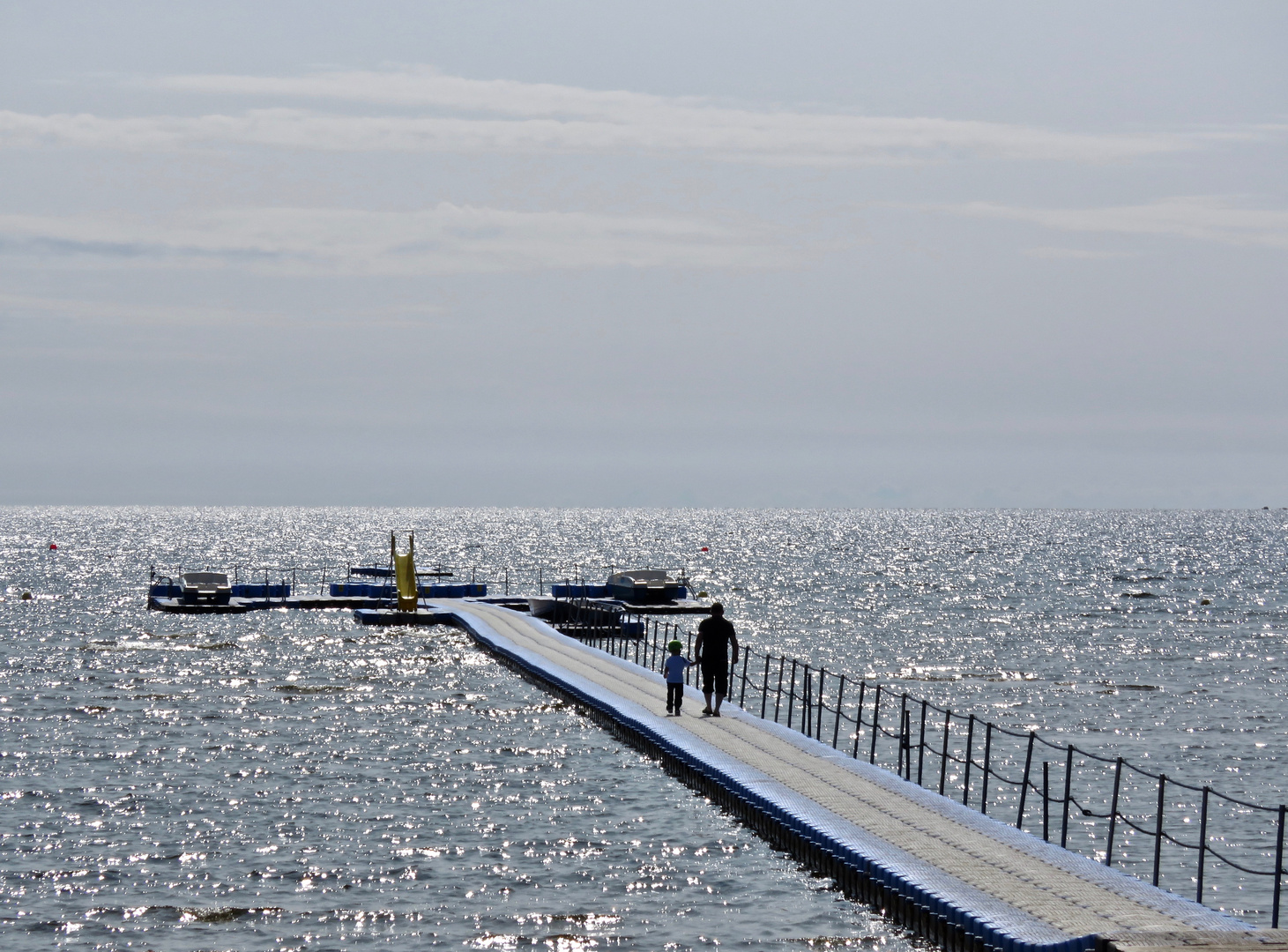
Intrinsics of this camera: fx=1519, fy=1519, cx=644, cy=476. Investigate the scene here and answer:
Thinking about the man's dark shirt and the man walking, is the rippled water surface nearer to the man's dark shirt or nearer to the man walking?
the man walking

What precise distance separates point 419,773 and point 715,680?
655 cm

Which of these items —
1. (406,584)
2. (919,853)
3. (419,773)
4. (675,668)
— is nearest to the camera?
(919,853)

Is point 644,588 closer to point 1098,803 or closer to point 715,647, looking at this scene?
point 715,647

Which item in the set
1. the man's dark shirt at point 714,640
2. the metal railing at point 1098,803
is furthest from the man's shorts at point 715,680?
the metal railing at point 1098,803

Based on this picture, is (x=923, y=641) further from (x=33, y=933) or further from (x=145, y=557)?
(x=145, y=557)

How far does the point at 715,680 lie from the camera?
104ft

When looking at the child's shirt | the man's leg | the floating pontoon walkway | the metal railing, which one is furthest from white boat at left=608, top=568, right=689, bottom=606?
the child's shirt

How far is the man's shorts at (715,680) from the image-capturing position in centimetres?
3059

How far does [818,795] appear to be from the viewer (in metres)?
24.4

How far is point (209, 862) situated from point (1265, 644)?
58.5 metres

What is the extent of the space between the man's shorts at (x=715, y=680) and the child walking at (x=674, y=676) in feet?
1.66

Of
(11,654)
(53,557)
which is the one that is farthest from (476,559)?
(11,654)

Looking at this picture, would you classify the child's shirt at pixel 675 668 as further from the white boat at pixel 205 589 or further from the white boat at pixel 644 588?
the white boat at pixel 205 589

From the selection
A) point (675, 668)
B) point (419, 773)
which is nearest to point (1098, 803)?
point (675, 668)
